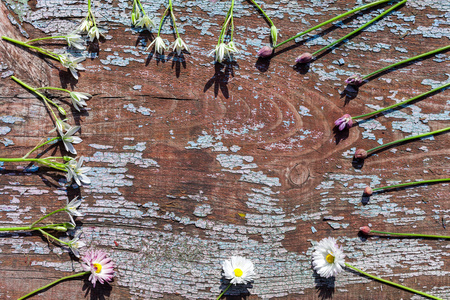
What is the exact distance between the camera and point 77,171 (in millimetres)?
624

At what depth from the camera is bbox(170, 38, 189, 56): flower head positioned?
2.06ft

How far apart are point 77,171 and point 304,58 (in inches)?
21.8

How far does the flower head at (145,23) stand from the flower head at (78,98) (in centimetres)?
19

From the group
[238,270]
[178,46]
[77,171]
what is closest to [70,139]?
[77,171]

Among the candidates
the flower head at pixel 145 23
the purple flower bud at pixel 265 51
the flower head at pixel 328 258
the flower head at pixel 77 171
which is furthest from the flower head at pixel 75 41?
the flower head at pixel 328 258

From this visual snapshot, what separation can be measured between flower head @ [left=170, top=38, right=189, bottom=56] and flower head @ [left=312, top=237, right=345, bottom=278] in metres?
0.52

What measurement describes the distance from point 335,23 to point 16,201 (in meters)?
0.82

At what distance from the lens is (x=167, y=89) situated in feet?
2.11

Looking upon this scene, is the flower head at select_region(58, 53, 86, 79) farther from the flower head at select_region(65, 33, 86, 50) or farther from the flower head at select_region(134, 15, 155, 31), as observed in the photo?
the flower head at select_region(134, 15, 155, 31)

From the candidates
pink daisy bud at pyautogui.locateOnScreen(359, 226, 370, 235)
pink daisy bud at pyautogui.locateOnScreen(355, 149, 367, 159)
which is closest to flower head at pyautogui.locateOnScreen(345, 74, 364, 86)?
pink daisy bud at pyautogui.locateOnScreen(355, 149, 367, 159)

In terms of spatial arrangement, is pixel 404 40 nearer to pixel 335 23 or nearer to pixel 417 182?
pixel 335 23

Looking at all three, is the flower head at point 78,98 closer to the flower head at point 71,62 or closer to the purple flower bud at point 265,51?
the flower head at point 71,62

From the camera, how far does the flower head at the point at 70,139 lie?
0.63 m

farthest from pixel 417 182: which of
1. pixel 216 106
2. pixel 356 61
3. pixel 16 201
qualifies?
pixel 16 201
